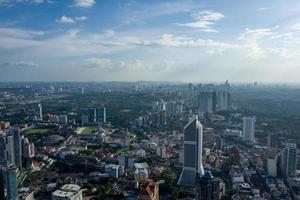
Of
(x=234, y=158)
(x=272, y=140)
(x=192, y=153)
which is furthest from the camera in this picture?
(x=272, y=140)

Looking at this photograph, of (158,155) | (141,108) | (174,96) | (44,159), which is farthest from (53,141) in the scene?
(174,96)

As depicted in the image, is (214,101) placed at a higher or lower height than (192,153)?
higher

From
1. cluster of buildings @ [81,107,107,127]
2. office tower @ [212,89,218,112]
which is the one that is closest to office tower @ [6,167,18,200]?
cluster of buildings @ [81,107,107,127]

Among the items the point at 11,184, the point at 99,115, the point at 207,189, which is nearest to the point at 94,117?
the point at 99,115

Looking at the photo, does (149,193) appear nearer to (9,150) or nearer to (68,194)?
(68,194)

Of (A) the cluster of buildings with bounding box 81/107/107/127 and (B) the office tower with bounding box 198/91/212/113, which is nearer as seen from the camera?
(A) the cluster of buildings with bounding box 81/107/107/127

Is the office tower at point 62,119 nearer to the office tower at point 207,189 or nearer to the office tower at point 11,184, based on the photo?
the office tower at point 11,184

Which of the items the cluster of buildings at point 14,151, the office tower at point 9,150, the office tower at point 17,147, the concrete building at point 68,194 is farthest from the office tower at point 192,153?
the office tower at point 9,150

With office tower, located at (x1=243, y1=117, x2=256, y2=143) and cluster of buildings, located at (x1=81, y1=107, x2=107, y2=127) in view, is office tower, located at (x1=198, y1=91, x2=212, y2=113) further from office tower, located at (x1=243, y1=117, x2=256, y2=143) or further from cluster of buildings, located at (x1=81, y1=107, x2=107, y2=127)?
office tower, located at (x1=243, y1=117, x2=256, y2=143)

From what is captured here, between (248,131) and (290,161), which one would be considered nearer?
(290,161)
